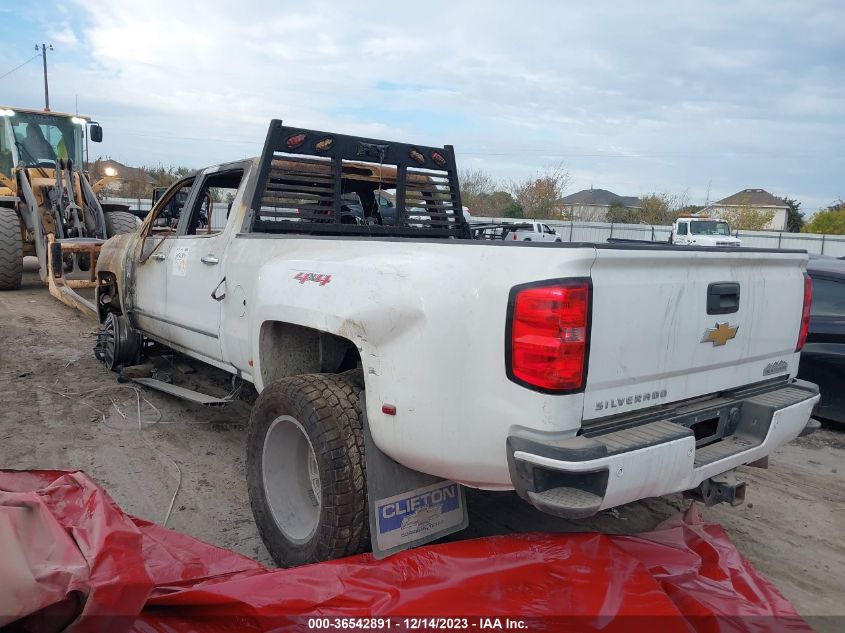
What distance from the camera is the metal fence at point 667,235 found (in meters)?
29.4

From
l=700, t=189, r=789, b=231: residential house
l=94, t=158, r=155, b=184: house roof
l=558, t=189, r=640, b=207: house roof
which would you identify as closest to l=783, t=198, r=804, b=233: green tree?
l=700, t=189, r=789, b=231: residential house

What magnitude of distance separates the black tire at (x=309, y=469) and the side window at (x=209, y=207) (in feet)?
6.07

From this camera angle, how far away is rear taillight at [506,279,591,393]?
2.25 m

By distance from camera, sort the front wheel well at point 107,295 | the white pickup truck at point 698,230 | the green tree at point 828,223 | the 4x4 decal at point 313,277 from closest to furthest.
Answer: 1. the 4x4 decal at point 313,277
2. the front wheel well at point 107,295
3. the white pickup truck at point 698,230
4. the green tree at point 828,223

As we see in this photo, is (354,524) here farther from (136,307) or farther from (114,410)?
(136,307)

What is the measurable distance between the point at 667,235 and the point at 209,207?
30.9 metres

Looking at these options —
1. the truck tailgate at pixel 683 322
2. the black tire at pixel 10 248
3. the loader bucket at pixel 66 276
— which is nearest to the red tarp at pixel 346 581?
the truck tailgate at pixel 683 322

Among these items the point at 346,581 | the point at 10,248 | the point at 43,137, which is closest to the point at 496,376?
the point at 346,581

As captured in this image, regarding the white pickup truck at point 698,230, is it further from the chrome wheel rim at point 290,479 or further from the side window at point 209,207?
the chrome wheel rim at point 290,479

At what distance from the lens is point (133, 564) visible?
2029 millimetres

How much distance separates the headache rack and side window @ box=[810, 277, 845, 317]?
3156 millimetres

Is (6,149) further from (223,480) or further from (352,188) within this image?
(223,480)

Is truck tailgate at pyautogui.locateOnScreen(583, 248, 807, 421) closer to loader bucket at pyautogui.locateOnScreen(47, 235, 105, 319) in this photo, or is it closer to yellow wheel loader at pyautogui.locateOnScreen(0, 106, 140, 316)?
loader bucket at pyautogui.locateOnScreen(47, 235, 105, 319)

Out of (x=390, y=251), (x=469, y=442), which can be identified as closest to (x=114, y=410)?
(x=390, y=251)
